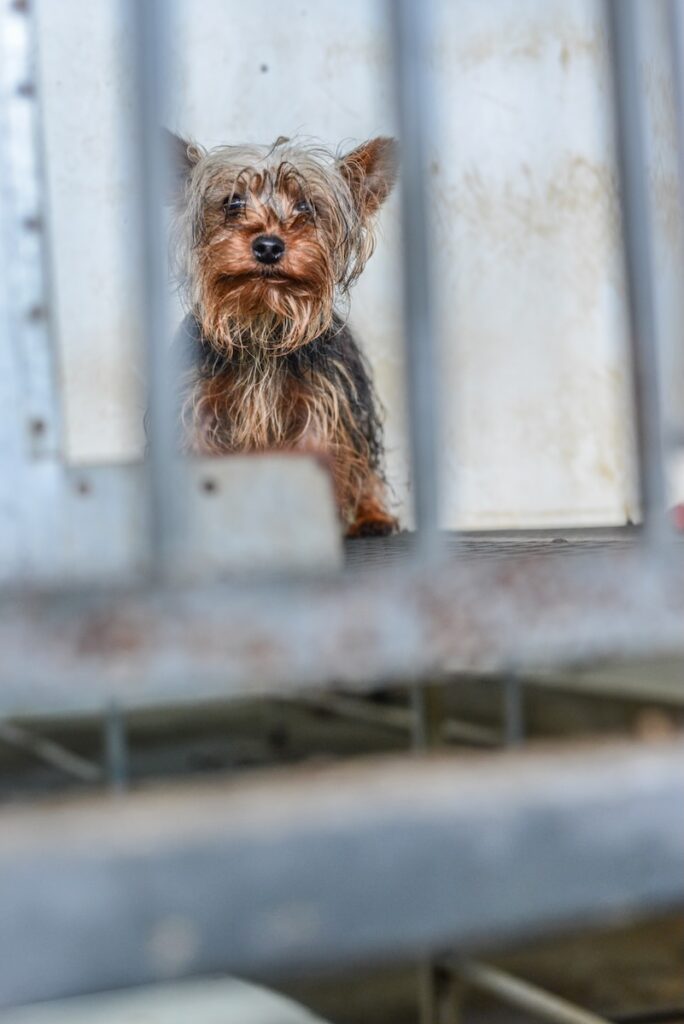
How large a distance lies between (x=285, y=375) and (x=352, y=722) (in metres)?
1.20

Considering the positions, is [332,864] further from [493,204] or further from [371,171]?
[493,204]

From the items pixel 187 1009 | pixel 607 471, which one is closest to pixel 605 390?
pixel 607 471

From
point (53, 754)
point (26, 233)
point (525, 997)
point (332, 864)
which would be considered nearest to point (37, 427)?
point (26, 233)

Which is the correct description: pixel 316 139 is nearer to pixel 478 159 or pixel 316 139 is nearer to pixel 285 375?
pixel 478 159

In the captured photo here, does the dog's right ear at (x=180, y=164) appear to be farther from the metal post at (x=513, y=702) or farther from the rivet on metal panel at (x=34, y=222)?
the rivet on metal panel at (x=34, y=222)

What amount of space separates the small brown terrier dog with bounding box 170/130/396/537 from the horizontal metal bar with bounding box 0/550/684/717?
7.20ft

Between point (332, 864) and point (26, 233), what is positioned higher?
point (26, 233)

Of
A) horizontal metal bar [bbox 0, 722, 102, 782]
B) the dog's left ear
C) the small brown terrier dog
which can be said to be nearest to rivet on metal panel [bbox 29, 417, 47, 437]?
the small brown terrier dog

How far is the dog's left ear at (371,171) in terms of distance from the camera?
3307 mm

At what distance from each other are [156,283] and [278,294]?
98.2 inches

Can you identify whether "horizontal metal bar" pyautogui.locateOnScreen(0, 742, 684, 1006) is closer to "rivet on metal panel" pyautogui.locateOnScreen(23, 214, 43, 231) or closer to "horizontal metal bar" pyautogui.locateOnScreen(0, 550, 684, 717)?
"horizontal metal bar" pyautogui.locateOnScreen(0, 550, 684, 717)

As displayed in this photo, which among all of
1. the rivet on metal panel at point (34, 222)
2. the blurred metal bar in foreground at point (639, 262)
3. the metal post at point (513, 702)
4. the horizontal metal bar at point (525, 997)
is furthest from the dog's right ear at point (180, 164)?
the rivet on metal panel at point (34, 222)

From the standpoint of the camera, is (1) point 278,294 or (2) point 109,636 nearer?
(2) point 109,636

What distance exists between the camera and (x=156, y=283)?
0.83 metres
